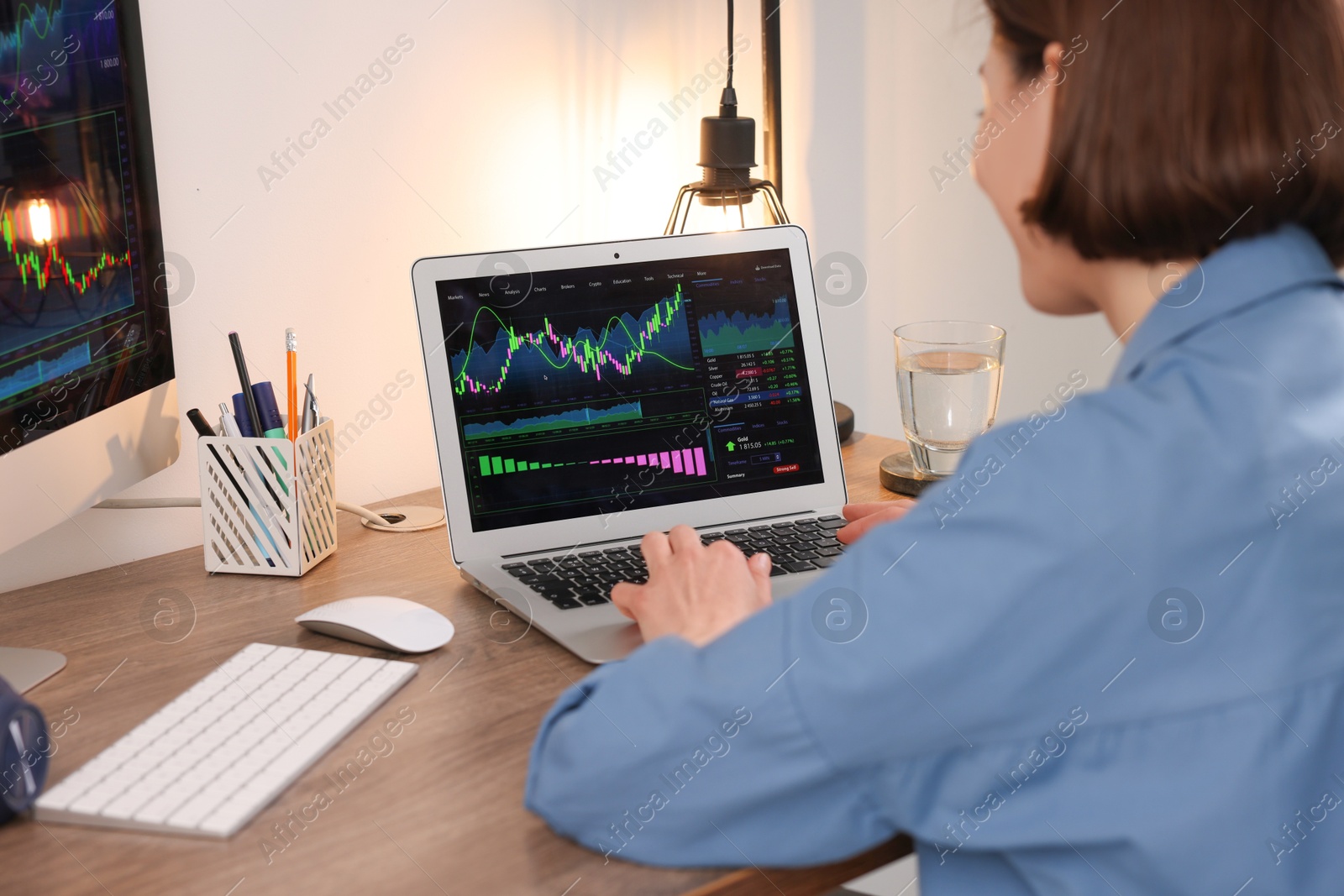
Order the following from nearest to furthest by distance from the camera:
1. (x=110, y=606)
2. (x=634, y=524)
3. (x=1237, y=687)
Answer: (x=1237, y=687) < (x=110, y=606) < (x=634, y=524)

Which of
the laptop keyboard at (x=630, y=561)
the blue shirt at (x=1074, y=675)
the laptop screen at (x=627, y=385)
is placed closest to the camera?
the blue shirt at (x=1074, y=675)

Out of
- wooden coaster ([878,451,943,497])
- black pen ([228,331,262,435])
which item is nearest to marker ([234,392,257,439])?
black pen ([228,331,262,435])

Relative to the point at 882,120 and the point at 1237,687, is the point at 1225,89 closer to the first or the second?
the point at 1237,687

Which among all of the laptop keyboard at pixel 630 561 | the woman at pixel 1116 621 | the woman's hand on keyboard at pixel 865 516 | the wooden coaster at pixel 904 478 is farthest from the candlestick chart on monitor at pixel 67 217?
the wooden coaster at pixel 904 478

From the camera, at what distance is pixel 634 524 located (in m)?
1.09

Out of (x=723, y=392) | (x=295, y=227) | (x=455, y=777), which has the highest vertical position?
(x=295, y=227)

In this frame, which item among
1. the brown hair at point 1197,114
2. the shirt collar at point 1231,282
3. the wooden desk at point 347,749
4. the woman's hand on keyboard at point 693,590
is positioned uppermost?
the brown hair at point 1197,114

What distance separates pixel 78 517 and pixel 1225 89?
1037 millimetres

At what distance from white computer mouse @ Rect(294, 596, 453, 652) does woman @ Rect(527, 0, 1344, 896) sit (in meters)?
0.22

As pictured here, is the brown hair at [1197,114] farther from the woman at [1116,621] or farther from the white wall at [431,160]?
the white wall at [431,160]

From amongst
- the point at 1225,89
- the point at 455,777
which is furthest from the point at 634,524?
the point at 1225,89

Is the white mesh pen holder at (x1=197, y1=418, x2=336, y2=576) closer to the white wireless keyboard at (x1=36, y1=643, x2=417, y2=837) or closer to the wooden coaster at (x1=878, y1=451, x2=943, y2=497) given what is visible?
the white wireless keyboard at (x1=36, y1=643, x2=417, y2=837)

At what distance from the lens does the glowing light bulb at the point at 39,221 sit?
32.7 inches

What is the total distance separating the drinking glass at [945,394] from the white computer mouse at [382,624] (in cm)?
60
